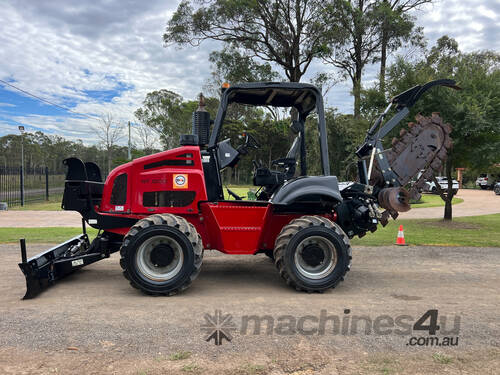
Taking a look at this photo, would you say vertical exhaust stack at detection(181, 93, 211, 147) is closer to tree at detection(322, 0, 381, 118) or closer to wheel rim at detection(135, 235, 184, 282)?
wheel rim at detection(135, 235, 184, 282)

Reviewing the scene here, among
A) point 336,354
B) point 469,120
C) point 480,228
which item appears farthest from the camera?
point 480,228

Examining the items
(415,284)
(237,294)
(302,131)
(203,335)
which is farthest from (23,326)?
(415,284)

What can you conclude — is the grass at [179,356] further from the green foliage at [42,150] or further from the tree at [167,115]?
the green foliage at [42,150]

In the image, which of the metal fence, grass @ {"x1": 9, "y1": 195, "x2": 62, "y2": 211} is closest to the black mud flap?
grass @ {"x1": 9, "y1": 195, "x2": 62, "y2": 211}

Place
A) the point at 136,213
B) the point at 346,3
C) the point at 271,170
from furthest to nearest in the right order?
the point at 346,3 → the point at 271,170 → the point at 136,213

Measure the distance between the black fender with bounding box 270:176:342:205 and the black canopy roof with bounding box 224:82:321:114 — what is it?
1.29 meters

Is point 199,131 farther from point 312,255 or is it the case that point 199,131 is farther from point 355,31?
point 355,31

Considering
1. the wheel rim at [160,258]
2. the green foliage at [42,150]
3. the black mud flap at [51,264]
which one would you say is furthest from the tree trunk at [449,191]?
the green foliage at [42,150]

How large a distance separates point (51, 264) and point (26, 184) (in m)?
24.5

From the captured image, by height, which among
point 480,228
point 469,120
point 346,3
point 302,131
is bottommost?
point 480,228

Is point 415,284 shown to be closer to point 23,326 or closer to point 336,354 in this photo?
point 336,354

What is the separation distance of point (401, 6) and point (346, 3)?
5997 mm

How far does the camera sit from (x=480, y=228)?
13.2 m

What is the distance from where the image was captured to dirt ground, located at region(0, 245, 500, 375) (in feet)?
10.8
